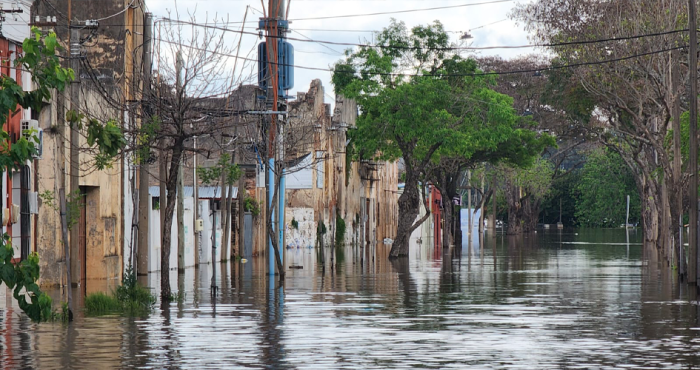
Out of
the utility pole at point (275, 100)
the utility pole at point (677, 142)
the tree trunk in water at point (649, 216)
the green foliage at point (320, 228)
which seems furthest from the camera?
the tree trunk in water at point (649, 216)

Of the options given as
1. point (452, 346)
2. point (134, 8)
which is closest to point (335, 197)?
point (134, 8)

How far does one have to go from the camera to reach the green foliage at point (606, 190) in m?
124

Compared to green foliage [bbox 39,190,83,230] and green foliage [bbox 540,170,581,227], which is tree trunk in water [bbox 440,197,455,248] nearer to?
green foliage [bbox 39,190,83,230]

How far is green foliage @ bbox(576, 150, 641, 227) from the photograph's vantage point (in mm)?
124119

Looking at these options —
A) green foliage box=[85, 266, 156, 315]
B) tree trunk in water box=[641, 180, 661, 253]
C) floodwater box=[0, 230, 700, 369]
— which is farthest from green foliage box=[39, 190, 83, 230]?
tree trunk in water box=[641, 180, 661, 253]

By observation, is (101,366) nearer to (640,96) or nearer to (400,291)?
(400,291)

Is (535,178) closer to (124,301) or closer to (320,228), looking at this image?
(320,228)

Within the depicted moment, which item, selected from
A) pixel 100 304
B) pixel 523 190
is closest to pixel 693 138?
pixel 100 304

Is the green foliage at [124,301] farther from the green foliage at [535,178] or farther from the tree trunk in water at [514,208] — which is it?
the tree trunk in water at [514,208]

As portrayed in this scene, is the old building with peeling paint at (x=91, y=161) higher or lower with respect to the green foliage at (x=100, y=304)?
higher

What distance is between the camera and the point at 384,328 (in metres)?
19.0

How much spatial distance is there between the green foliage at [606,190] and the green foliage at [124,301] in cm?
10209

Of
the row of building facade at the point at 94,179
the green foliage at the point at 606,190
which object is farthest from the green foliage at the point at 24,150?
the green foliage at the point at 606,190

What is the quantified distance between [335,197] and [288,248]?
20.2 ft
